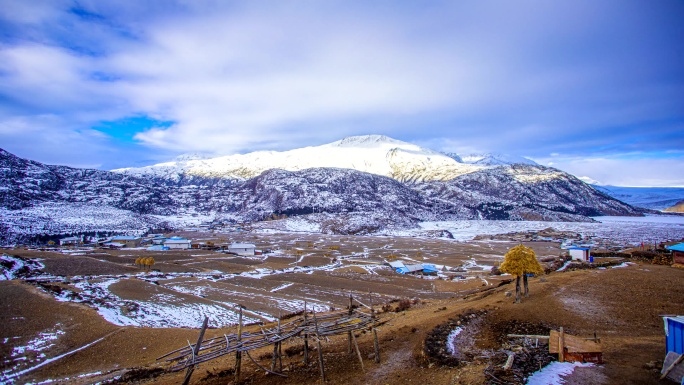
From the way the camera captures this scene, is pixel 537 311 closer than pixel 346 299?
Yes

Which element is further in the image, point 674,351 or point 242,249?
point 242,249

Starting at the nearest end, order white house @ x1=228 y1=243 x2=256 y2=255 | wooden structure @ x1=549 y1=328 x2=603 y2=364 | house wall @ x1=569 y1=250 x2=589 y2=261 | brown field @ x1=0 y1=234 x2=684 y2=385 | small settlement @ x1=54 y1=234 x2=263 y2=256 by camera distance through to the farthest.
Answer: wooden structure @ x1=549 y1=328 x2=603 y2=364
brown field @ x1=0 y1=234 x2=684 y2=385
house wall @ x1=569 y1=250 x2=589 y2=261
white house @ x1=228 y1=243 x2=256 y2=255
small settlement @ x1=54 y1=234 x2=263 y2=256

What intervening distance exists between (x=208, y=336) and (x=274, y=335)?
9823 millimetres

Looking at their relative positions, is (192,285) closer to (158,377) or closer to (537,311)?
(158,377)

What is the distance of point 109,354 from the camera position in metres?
18.8

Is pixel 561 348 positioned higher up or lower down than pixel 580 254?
higher up

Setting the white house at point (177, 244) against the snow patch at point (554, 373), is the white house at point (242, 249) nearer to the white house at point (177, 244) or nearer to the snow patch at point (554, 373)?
the white house at point (177, 244)

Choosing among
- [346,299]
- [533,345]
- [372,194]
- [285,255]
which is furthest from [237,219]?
[533,345]

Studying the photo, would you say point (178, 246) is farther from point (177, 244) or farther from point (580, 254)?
point (580, 254)

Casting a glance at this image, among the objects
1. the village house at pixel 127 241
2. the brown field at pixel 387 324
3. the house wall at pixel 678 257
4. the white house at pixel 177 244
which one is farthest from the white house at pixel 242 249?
the house wall at pixel 678 257

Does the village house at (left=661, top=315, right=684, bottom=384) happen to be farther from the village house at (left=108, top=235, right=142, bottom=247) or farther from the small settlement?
the village house at (left=108, top=235, right=142, bottom=247)

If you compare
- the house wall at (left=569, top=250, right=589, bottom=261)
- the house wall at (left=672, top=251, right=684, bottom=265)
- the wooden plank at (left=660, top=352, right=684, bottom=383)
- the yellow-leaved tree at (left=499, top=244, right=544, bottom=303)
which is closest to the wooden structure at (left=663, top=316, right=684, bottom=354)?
the wooden plank at (left=660, top=352, right=684, bottom=383)

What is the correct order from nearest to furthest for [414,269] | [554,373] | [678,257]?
[554,373] < [678,257] < [414,269]

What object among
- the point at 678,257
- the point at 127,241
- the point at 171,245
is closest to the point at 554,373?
the point at 678,257
